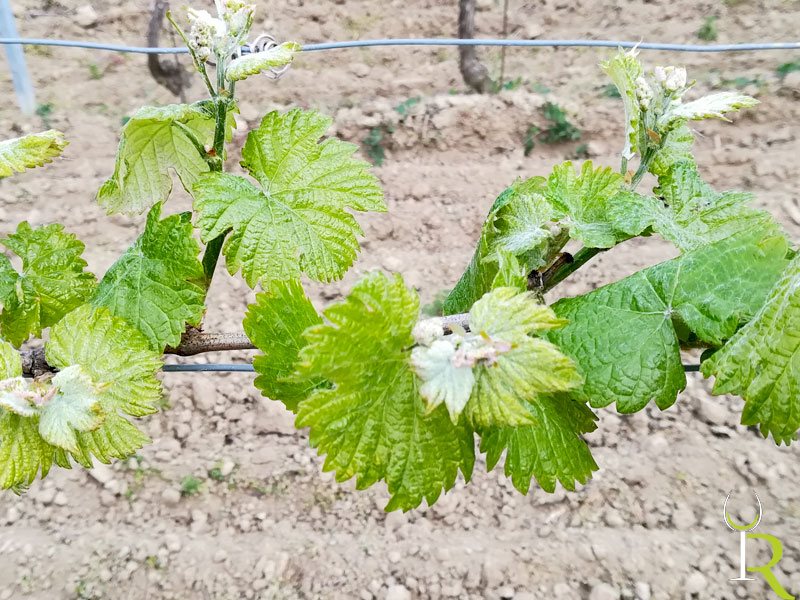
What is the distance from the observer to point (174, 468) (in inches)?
110

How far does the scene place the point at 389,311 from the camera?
79cm

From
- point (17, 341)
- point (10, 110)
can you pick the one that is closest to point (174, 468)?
point (17, 341)

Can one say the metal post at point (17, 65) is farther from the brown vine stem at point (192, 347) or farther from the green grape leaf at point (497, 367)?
the green grape leaf at point (497, 367)

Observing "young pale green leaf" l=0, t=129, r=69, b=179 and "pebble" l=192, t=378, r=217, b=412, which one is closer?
"young pale green leaf" l=0, t=129, r=69, b=179

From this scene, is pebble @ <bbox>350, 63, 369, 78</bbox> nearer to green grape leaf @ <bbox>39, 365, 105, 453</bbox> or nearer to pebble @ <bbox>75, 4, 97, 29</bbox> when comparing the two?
pebble @ <bbox>75, 4, 97, 29</bbox>

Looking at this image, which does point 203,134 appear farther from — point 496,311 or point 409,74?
point 409,74

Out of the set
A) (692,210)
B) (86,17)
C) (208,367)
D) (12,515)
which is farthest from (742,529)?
(86,17)

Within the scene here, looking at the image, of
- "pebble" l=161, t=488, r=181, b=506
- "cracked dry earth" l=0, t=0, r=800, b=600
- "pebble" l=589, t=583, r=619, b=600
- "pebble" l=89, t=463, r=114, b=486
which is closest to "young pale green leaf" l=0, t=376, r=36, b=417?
"cracked dry earth" l=0, t=0, r=800, b=600

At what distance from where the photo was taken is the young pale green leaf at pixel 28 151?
98 centimetres

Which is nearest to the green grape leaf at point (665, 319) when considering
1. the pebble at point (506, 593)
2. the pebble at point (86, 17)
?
the pebble at point (506, 593)

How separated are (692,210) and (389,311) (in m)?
0.62

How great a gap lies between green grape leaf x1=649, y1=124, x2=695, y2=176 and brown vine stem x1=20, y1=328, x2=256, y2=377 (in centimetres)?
75

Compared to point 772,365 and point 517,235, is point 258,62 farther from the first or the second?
point 772,365

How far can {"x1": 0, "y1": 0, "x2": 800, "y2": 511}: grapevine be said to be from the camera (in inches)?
31.0
